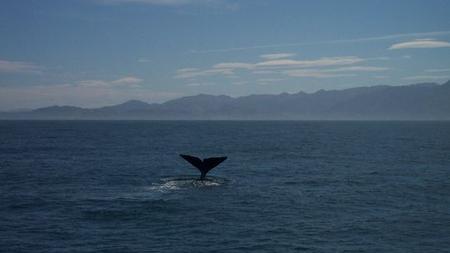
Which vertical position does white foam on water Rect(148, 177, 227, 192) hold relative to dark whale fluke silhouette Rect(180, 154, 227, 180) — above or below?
below

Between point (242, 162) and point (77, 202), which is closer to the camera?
point (77, 202)

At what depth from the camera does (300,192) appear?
4588cm

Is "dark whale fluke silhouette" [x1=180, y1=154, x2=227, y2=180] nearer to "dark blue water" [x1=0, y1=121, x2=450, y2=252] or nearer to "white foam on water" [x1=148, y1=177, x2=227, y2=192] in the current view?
"white foam on water" [x1=148, y1=177, x2=227, y2=192]

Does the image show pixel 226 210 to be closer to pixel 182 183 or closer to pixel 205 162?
pixel 205 162

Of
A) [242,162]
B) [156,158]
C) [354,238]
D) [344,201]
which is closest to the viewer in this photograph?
[354,238]

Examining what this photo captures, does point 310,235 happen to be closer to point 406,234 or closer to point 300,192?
point 406,234

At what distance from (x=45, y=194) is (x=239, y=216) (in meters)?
16.8

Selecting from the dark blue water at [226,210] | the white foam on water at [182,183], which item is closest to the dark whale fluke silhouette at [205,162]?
the white foam on water at [182,183]

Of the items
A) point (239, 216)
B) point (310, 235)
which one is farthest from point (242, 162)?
point (310, 235)

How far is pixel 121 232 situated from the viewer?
30.8 m

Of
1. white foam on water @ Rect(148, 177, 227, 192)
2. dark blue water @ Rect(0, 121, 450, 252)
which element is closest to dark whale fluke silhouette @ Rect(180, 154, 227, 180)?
white foam on water @ Rect(148, 177, 227, 192)

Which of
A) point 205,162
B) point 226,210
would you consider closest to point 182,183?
point 205,162

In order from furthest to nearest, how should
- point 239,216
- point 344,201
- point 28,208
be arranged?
point 344,201
point 28,208
point 239,216

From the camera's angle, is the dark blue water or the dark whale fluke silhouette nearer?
the dark blue water
